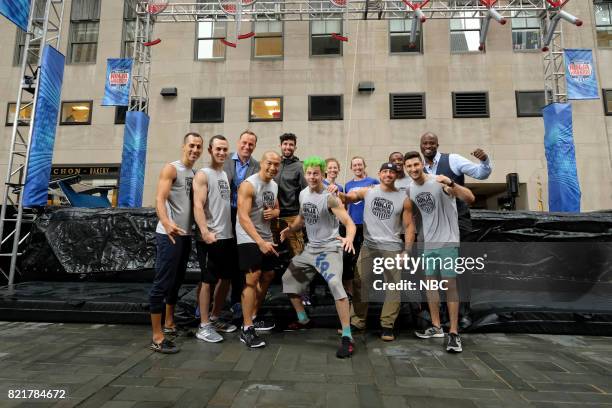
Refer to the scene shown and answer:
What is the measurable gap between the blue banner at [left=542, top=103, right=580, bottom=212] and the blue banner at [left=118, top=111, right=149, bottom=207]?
41.6 ft

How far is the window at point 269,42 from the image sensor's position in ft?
44.3

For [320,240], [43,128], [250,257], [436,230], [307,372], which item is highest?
[43,128]

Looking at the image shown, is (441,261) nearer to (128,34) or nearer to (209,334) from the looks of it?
(209,334)

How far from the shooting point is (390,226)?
11.4ft

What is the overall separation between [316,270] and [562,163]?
1010 centimetres

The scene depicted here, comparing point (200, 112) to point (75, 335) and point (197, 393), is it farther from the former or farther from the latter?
point (197, 393)

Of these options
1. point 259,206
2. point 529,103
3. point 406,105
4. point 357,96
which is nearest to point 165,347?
point 259,206

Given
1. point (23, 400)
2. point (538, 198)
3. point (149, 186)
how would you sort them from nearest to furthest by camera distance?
point (23, 400), point (538, 198), point (149, 186)

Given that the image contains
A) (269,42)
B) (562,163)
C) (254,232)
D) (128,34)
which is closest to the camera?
(254,232)

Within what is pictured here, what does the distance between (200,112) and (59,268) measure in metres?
9.28

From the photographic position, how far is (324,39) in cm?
1341

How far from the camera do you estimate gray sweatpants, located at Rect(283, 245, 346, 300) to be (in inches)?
123

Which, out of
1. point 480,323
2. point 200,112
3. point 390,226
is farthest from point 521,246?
point 200,112

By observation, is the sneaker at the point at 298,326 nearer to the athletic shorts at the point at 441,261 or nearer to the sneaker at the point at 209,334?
the sneaker at the point at 209,334
